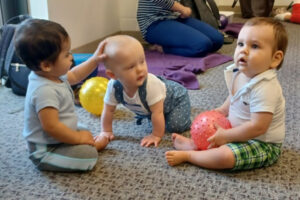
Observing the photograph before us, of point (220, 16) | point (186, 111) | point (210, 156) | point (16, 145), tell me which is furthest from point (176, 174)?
Result: point (220, 16)

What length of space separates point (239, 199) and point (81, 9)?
1626 mm

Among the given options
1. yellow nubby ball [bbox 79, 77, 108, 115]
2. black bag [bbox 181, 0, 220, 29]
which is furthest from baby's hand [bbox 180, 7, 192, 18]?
yellow nubby ball [bbox 79, 77, 108, 115]

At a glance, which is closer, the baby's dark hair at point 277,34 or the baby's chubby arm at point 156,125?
the baby's dark hair at point 277,34

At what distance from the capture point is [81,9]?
210cm

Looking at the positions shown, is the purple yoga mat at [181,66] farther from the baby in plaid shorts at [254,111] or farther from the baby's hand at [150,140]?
the baby in plaid shorts at [254,111]

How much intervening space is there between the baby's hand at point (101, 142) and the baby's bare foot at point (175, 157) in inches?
8.4

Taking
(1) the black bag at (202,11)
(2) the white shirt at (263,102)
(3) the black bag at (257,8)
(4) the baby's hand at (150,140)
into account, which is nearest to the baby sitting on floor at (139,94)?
(4) the baby's hand at (150,140)

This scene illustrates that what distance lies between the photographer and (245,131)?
935 mm

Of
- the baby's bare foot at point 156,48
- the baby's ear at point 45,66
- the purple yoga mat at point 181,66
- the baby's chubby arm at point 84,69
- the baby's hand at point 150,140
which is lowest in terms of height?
the baby's bare foot at point 156,48

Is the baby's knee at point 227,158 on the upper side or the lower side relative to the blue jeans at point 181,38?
upper

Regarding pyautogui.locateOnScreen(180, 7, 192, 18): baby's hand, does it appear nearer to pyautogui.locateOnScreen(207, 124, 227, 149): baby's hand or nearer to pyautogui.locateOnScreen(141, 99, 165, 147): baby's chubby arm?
A: pyautogui.locateOnScreen(141, 99, 165, 147): baby's chubby arm

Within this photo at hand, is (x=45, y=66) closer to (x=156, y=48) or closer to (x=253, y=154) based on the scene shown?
(x=253, y=154)

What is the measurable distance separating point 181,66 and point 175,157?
39.2 inches

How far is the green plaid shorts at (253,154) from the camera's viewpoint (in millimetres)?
942
